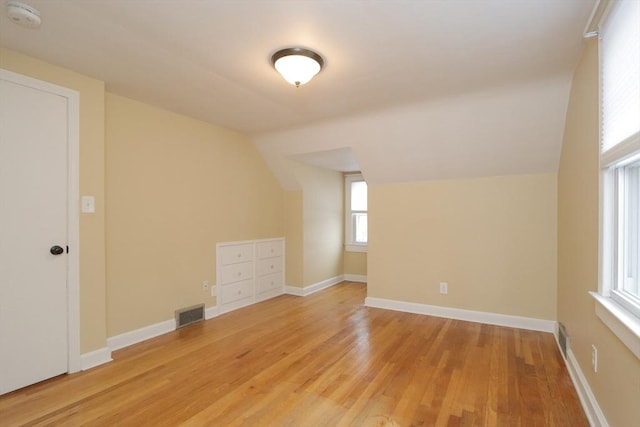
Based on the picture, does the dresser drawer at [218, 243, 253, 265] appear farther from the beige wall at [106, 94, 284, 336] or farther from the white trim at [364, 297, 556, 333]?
the white trim at [364, 297, 556, 333]

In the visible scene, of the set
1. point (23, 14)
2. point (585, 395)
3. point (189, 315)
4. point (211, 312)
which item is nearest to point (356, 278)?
point (211, 312)

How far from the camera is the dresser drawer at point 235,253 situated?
396 centimetres

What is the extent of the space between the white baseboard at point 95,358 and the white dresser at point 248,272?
1.36 m

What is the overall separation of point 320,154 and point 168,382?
3.10 metres

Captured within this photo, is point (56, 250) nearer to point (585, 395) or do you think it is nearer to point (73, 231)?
point (73, 231)

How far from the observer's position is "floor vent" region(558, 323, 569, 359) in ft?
8.44

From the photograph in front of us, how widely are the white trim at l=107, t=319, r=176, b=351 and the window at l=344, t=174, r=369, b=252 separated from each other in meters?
3.44

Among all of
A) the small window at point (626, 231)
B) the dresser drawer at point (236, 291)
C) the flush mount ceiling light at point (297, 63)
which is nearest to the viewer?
the small window at point (626, 231)

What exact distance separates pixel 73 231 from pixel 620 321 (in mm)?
3440

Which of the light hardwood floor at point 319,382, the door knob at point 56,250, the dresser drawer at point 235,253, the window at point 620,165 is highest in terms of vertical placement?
the window at point 620,165

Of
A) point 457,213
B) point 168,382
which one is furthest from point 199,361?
point 457,213

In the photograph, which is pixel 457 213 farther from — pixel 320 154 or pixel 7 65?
pixel 7 65

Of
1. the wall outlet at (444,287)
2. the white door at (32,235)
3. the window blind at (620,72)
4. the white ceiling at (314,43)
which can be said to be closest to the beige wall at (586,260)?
the window blind at (620,72)

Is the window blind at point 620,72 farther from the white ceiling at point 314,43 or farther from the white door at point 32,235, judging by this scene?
the white door at point 32,235
